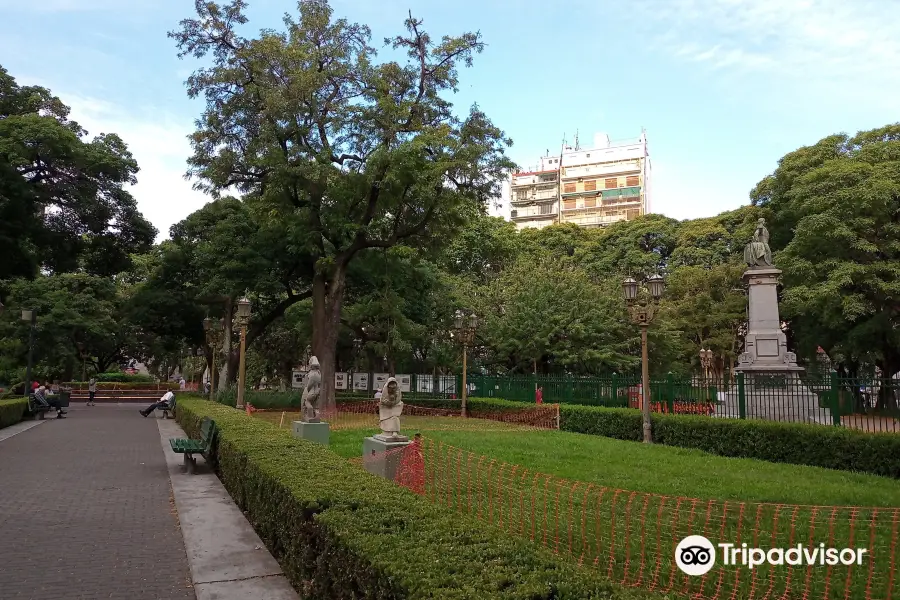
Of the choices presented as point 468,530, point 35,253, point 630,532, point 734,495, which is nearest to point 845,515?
point 734,495

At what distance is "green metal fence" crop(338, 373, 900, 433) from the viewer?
13.9 metres

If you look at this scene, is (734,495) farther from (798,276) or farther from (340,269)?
(798,276)

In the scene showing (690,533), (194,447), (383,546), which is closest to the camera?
(383,546)

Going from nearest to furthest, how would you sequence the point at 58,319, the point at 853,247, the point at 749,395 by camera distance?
the point at 749,395 → the point at 853,247 → the point at 58,319

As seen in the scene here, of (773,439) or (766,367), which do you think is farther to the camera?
(766,367)

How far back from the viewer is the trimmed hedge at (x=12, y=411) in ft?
60.7

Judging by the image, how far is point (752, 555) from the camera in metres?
5.46

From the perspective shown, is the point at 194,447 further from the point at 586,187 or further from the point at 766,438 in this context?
the point at 586,187

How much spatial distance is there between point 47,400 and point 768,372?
85.4 feet

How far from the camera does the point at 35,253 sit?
25.0 metres

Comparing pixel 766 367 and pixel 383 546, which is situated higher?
pixel 766 367

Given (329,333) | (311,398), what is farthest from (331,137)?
(311,398)

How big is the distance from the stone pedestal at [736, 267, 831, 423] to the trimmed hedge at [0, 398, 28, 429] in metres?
20.9

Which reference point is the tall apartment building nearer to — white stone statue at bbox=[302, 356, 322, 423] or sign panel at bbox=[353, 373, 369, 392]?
sign panel at bbox=[353, 373, 369, 392]
